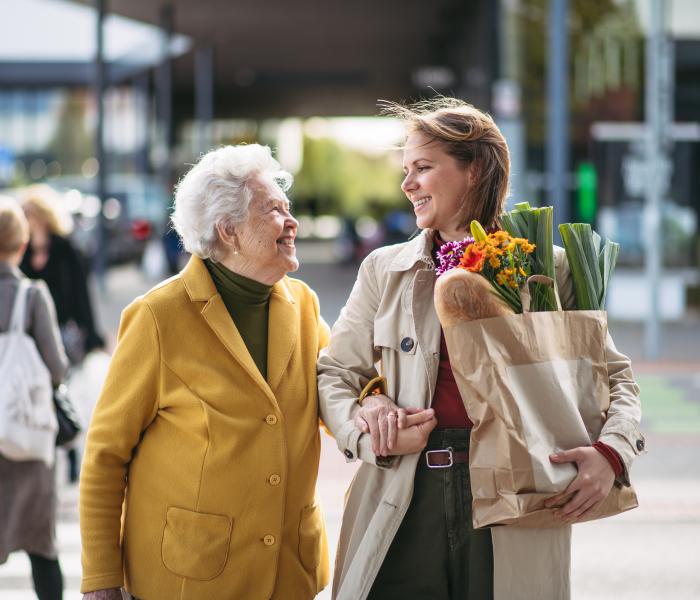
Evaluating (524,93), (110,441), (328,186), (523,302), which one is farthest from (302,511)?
(328,186)

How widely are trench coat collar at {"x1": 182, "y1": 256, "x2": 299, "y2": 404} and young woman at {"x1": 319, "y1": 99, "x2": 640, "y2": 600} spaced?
0.13 meters

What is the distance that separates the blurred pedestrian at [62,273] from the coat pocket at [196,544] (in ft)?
16.7

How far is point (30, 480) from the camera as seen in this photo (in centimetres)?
500

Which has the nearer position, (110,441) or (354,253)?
(110,441)

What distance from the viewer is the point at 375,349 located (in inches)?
131

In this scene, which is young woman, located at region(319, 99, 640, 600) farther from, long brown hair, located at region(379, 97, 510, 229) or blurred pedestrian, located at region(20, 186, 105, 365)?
blurred pedestrian, located at region(20, 186, 105, 365)

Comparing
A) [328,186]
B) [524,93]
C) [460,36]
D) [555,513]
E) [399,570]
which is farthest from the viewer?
[328,186]

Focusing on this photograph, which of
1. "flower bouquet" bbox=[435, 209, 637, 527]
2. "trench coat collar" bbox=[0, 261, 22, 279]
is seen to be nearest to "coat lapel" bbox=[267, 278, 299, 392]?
"flower bouquet" bbox=[435, 209, 637, 527]

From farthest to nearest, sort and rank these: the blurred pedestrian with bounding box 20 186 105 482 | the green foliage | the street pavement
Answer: the green foliage, the blurred pedestrian with bounding box 20 186 105 482, the street pavement

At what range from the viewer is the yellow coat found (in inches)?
126

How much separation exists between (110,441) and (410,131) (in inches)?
43.5

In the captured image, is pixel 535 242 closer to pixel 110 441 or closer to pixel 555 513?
pixel 555 513

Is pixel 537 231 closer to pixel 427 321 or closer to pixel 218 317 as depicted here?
pixel 427 321

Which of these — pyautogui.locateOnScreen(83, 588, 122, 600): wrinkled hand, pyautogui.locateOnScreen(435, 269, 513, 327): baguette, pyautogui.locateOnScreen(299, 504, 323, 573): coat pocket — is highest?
pyautogui.locateOnScreen(435, 269, 513, 327): baguette
